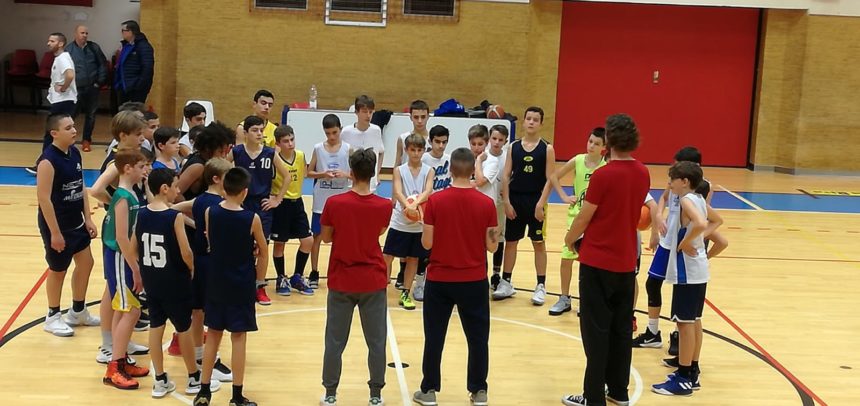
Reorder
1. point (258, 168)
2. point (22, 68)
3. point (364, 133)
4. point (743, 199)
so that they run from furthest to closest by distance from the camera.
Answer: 1. point (22, 68)
2. point (743, 199)
3. point (364, 133)
4. point (258, 168)

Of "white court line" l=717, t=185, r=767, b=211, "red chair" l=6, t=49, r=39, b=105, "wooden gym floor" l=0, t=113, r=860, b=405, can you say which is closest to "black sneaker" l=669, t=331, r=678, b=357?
"wooden gym floor" l=0, t=113, r=860, b=405

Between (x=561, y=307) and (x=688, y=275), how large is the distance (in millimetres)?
1977

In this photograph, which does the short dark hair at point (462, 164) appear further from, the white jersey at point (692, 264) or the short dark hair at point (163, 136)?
the short dark hair at point (163, 136)

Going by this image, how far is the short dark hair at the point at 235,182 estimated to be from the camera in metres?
5.64

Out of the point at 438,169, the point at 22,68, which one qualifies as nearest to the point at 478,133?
the point at 438,169

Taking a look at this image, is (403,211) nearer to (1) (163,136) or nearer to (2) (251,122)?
(2) (251,122)

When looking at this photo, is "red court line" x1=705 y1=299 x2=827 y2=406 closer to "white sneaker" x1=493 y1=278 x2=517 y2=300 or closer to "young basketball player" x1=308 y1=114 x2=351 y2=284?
"white sneaker" x1=493 y1=278 x2=517 y2=300

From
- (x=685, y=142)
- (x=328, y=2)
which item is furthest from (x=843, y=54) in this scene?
(x=328, y=2)

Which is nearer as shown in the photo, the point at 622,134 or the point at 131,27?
the point at 622,134

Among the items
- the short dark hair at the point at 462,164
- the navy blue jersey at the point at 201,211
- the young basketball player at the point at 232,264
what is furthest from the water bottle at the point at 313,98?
the young basketball player at the point at 232,264

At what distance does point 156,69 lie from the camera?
1719cm

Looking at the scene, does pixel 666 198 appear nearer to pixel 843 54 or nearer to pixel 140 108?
pixel 140 108

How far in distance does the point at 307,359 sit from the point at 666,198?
9.88 feet

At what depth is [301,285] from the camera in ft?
28.8
